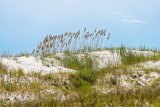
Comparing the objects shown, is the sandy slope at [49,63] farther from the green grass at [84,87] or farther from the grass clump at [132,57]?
the green grass at [84,87]

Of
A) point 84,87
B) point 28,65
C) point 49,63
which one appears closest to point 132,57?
point 49,63

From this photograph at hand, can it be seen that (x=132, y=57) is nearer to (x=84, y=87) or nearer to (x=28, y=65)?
(x=84, y=87)

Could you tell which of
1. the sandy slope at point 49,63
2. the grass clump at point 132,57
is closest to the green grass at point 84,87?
the grass clump at point 132,57

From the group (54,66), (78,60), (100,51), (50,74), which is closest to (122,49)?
(100,51)

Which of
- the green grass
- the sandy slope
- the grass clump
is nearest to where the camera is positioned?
the green grass

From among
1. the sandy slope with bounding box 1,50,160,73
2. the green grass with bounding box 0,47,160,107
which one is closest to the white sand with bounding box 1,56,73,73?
the sandy slope with bounding box 1,50,160,73

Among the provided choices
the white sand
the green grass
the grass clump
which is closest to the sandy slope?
the white sand

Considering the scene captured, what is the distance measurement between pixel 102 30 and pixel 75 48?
210 centimetres

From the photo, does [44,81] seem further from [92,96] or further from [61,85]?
[92,96]

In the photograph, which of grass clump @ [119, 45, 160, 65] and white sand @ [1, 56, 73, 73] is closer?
white sand @ [1, 56, 73, 73]

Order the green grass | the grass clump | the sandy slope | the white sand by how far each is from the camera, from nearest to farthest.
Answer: the green grass
the white sand
the sandy slope
the grass clump

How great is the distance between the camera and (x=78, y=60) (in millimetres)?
27844

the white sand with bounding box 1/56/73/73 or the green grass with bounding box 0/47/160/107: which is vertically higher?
the white sand with bounding box 1/56/73/73

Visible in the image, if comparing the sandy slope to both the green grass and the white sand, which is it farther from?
the green grass
